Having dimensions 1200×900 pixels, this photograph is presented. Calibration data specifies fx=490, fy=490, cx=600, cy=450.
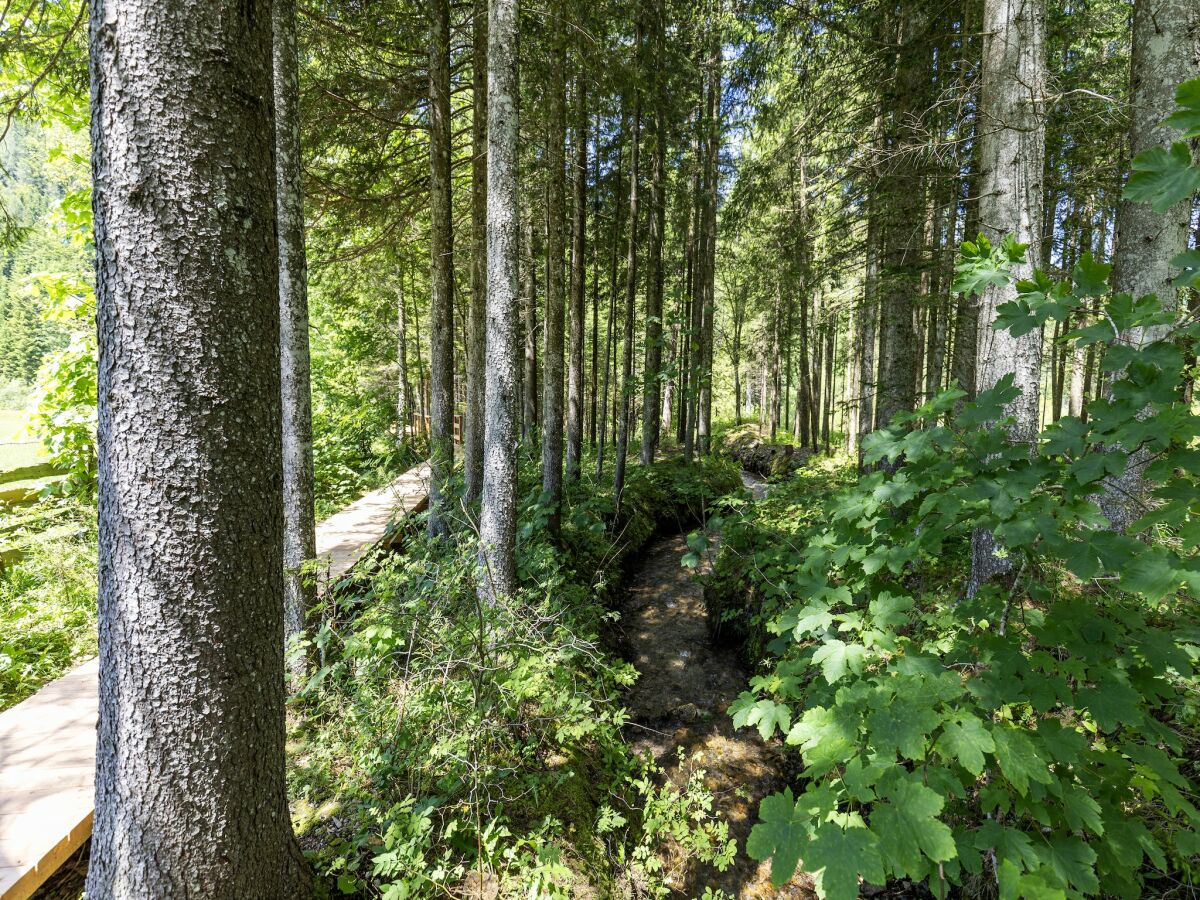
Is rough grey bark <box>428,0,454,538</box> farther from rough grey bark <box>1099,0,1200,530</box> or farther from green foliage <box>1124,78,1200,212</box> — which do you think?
rough grey bark <box>1099,0,1200,530</box>

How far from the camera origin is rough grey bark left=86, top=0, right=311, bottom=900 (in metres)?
1.63

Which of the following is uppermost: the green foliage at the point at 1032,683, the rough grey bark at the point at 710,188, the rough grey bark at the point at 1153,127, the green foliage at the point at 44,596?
the rough grey bark at the point at 710,188

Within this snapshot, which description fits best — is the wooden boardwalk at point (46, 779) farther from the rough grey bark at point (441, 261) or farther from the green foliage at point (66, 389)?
the green foliage at point (66, 389)

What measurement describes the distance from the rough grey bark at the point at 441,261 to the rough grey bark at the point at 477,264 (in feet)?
1.08

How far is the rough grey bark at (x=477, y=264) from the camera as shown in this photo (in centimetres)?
675

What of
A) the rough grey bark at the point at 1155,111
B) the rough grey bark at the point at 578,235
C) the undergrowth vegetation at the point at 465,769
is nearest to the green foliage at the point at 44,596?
the undergrowth vegetation at the point at 465,769

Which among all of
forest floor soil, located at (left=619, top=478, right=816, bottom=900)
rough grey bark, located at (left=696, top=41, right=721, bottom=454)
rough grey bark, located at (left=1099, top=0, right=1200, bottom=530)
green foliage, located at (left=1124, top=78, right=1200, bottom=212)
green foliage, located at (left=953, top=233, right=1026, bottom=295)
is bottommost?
forest floor soil, located at (left=619, top=478, right=816, bottom=900)

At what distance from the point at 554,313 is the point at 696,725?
7.28 m

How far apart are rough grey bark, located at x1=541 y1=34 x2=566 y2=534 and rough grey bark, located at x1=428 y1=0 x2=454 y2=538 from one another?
4.74 ft

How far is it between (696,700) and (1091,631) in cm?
435

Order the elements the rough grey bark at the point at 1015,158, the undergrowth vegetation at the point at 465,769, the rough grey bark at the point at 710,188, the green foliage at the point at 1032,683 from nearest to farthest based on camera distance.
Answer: the green foliage at the point at 1032,683 → the undergrowth vegetation at the point at 465,769 → the rough grey bark at the point at 1015,158 → the rough grey bark at the point at 710,188

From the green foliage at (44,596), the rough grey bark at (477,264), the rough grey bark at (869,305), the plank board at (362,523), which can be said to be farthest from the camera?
the rough grey bark at (477,264)

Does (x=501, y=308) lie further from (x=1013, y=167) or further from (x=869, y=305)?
(x=869, y=305)

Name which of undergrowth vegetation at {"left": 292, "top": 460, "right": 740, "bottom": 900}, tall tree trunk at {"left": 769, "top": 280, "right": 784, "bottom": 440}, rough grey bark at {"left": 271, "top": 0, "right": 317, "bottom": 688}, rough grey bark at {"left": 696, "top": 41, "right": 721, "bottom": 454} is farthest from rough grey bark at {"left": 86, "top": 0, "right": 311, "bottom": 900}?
tall tree trunk at {"left": 769, "top": 280, "right": 784, "bottom": 440}
